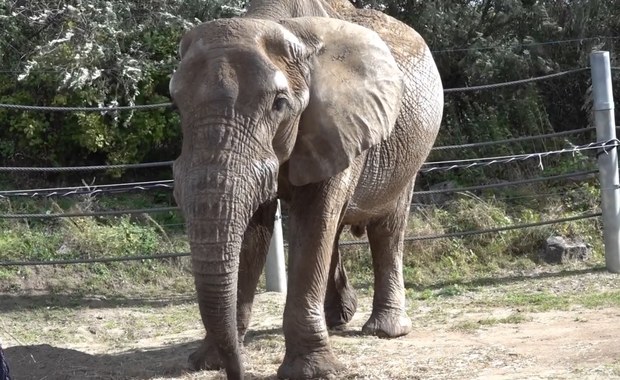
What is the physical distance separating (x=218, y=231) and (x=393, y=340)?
2.63 metres

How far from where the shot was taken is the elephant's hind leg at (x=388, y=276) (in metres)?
7.08

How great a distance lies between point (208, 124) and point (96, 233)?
560 centimetres

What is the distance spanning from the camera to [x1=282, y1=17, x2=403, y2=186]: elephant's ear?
17.8 feet

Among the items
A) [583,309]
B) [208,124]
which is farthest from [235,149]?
[583,309]

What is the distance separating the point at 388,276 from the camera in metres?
7.27

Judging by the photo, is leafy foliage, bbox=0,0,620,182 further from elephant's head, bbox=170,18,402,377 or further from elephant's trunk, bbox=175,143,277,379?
elephant's trunk, bbox=175,143,277,379

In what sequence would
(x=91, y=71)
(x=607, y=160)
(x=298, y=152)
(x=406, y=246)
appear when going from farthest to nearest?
(x=91, y=71) → (x=406, y=246) → (x=607, y=160) → (x=298, y=152)

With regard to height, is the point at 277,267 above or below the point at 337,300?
above

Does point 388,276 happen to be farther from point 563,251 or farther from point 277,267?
point 563,251

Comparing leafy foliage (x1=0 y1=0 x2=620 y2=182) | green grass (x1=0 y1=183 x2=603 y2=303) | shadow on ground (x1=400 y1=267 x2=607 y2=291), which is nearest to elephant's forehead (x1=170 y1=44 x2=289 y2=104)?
green grass (x1=0 y1=183 x2=603 y2=303)

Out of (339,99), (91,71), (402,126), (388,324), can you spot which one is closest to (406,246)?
(388,324)

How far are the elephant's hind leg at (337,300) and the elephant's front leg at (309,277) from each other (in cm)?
162

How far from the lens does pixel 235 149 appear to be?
478 centimetres

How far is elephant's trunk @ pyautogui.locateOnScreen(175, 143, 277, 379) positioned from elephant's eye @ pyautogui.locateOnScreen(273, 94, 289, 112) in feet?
1.24
